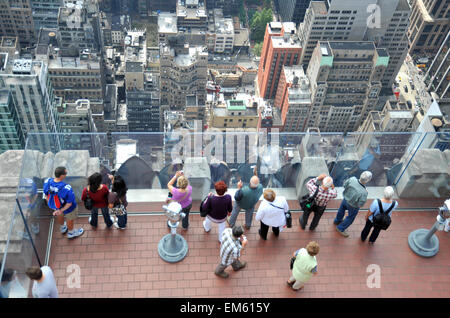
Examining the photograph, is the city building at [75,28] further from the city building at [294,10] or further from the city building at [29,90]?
the city building at [294,10]

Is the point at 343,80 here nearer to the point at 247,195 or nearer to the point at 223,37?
the point at 223,37

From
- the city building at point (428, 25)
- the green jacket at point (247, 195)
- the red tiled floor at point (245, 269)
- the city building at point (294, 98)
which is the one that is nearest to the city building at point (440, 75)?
the city building at point (428, 25)

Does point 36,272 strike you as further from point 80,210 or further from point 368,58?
point 368,58

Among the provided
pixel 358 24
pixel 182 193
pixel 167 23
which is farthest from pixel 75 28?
pixel 182 193

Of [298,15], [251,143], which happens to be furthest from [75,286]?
[298,15]

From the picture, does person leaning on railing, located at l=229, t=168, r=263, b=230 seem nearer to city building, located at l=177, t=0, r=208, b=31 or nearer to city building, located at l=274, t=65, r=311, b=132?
city building, located at l=274, t=65, r=311, b=132

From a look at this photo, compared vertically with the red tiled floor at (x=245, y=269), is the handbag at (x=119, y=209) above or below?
above
